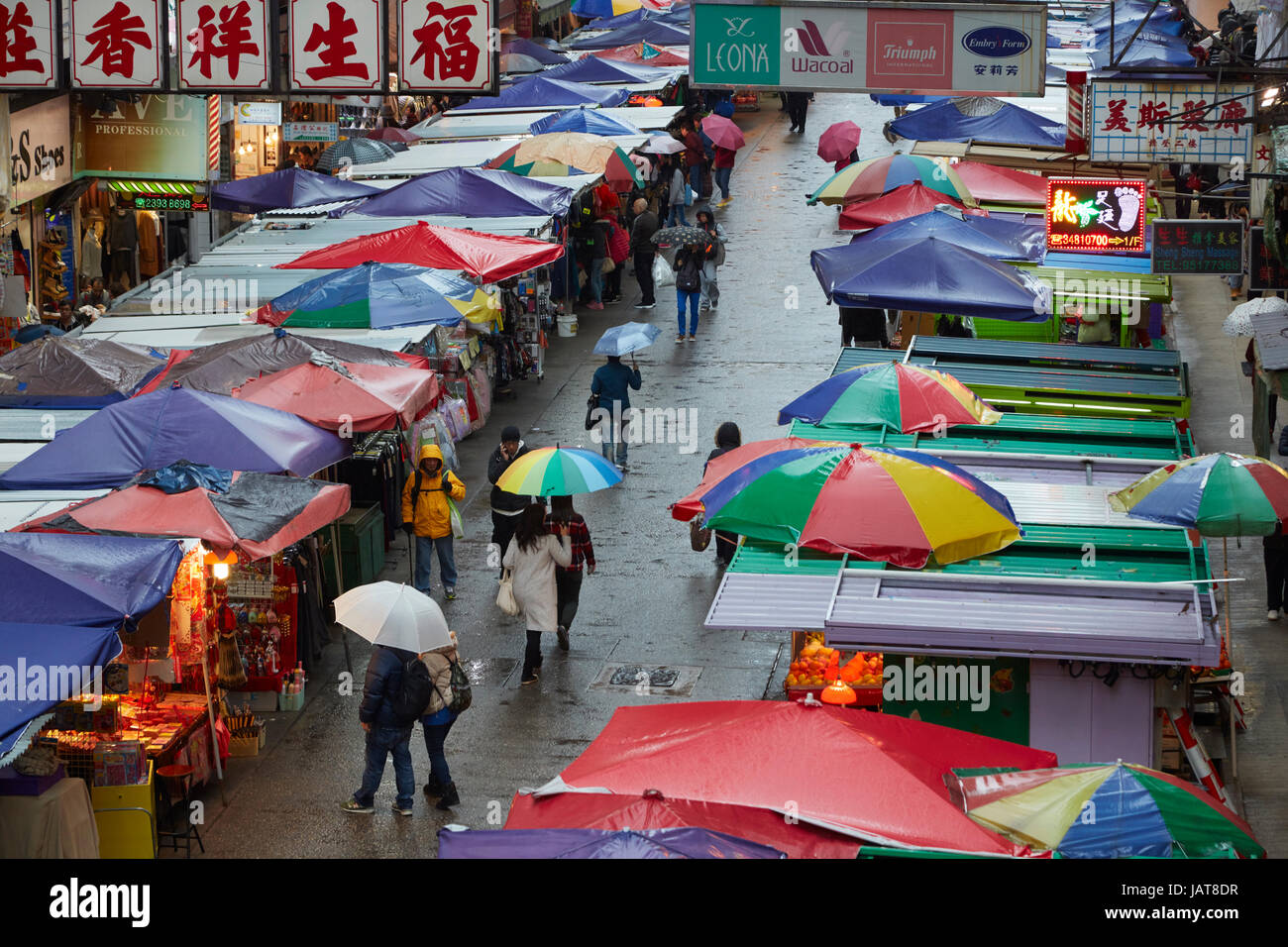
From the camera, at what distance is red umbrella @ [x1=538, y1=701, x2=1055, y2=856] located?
6793 mm

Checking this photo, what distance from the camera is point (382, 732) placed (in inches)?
423

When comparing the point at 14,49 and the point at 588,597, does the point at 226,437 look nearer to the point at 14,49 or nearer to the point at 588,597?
the point at 588,597

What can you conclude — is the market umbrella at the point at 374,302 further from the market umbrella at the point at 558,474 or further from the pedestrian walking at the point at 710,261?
the pedestrian walking at the point at 710,261

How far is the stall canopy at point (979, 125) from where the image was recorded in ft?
87.7

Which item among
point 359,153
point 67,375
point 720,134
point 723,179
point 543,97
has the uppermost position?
point 543,97

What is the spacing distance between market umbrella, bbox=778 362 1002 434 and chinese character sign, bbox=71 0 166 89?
26.0 feet

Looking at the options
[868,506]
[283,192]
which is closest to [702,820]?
[868,506]

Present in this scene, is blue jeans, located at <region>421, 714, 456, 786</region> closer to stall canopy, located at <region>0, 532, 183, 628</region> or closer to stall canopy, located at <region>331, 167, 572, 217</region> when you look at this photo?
stall canopy, located at <region>0, 532, 183, 628</region>

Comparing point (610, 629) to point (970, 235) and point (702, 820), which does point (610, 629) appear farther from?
point (702, 820)

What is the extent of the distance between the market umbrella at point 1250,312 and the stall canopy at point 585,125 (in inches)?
523

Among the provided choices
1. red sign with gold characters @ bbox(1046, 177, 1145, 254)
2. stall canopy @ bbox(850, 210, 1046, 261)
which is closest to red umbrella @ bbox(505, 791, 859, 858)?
stall canopy @ bbox(850, 210, 1046, 261)

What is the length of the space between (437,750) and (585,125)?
18550mm
